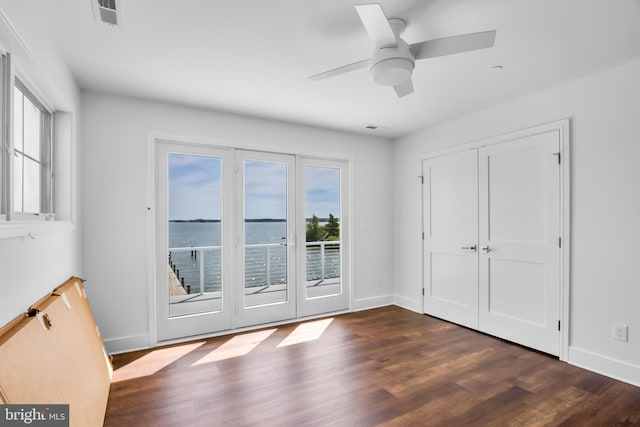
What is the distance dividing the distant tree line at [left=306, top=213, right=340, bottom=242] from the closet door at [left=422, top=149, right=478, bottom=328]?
48.5 inches

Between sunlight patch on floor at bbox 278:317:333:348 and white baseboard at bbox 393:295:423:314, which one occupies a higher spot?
white baseboard at bbox 393:295:423:314

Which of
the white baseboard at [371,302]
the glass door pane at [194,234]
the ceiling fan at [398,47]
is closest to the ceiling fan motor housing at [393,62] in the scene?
the ceiling fan at [398,47]

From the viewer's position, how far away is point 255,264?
3953 mm

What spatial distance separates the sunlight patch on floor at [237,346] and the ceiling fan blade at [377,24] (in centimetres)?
289

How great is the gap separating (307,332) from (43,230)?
2694 millimetres

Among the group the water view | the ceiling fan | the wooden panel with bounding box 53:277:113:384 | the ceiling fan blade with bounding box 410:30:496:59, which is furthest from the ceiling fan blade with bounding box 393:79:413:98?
the wooden panel with bounding box 53:277:113:384

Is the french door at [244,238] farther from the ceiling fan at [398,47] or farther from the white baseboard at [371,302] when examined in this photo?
the ceiling fan at [398,47]

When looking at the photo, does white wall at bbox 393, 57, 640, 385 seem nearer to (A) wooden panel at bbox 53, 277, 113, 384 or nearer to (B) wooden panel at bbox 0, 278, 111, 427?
(B) wooden panel at bbox 0, 278, 111, 427

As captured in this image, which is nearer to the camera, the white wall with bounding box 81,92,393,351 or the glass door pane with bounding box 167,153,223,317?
the white wall with bounding box 81,92,393,351

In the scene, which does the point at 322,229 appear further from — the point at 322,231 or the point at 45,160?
the point at 45,160

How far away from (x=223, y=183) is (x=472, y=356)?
315cm

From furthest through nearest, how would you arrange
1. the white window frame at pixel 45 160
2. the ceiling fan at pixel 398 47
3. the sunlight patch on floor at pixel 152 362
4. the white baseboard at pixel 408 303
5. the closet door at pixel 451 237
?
the white baseboard at pixel 408 303
the closet door at pixel 451 237
the sunlight patch on floor at pixel 152 362
the white window frame at pixel 45 160
the ceiling fan at pixel 398 47

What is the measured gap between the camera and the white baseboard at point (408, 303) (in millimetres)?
4588

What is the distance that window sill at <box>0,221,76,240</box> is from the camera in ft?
4.70
